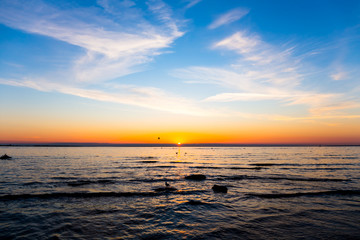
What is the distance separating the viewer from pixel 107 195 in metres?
22.1

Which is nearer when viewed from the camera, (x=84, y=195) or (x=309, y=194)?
(x=84, y=195)

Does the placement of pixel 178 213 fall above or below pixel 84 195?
above

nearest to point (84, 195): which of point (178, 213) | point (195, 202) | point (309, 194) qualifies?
point (178, 213)

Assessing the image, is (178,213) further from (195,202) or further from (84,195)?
(84,195)

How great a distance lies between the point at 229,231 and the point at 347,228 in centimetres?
759

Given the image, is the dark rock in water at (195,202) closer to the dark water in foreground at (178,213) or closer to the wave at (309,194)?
the dark water in foreground at (178,213)

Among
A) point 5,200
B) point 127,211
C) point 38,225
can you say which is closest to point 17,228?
point 38,225

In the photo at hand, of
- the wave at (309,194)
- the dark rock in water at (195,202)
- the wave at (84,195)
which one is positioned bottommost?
the wave at (84,195)

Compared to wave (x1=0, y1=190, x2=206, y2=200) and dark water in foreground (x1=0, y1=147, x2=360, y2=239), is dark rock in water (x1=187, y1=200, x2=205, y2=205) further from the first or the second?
wave (x1=0, y1=190, x2=206, y2=200)

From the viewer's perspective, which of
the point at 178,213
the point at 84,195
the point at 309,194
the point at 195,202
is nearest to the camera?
the point at 178,213

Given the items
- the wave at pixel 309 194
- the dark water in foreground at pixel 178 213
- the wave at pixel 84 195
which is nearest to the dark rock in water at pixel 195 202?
the dark water in foreground at pixel 178 213

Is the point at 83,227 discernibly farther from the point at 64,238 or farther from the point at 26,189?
the point at 26,189

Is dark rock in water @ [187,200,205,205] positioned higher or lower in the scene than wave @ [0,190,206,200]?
higher

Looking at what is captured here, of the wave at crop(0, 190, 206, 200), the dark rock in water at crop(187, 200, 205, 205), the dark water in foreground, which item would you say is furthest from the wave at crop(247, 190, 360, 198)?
the wave at crop(0, 190, 206, 200)
